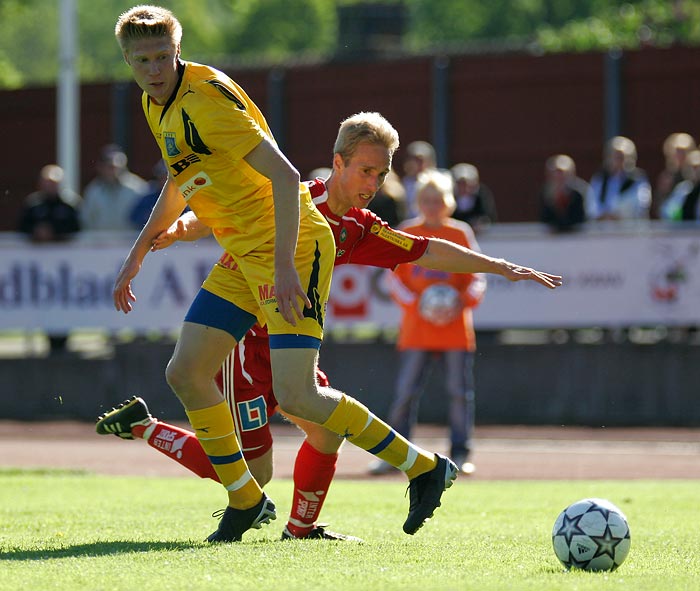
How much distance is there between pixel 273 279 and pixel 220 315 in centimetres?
42

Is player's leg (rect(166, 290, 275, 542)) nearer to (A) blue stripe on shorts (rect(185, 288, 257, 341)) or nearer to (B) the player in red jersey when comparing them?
(A) blue stripe on shorts (rect(185, 288, 257, 341))

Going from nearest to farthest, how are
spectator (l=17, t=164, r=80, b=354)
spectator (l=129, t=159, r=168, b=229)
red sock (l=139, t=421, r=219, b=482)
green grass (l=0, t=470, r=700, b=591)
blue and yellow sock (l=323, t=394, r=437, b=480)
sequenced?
green grass (l=0, t=470, r=700, b=591)
blue and yellow sock (l=323, t=394, r=437, b=480)
red sock (l=139, t=421, r=219, b=482)
spectator (l=17, t=164, r=80, b=354)
spectator (l=129, t=159, r=168, b=229)

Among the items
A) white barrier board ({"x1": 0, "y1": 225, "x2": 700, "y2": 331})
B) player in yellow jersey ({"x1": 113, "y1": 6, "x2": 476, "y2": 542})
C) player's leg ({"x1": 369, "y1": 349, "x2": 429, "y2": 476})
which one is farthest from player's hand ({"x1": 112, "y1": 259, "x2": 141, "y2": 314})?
white barrier board ({"x1": 0, "y1": 225, "x2": 700, "y2": 331})

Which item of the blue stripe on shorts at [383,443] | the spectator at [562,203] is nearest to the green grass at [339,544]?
the blue stripe on shorts at [383,443]

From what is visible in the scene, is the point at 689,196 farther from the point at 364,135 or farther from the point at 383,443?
the point at 383,443

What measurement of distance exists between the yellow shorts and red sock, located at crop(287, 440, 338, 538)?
0.88 m

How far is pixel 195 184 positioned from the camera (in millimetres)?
6859

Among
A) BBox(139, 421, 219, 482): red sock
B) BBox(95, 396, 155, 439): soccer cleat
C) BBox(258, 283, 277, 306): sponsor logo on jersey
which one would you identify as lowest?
BBox(139, 421, 219, 482): red sock

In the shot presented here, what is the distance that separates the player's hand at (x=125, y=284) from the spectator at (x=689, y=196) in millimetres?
9418

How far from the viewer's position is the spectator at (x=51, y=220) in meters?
17.3

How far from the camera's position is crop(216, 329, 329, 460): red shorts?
7652mm

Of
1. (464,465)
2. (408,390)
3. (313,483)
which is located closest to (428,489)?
(313,483)

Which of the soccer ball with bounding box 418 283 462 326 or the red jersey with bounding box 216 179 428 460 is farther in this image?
the soccer ball with bounding box 418 283 462 326

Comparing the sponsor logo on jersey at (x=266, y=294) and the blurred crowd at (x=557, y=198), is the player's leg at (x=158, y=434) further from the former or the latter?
the blurred crowd at (x=557, y=198)
